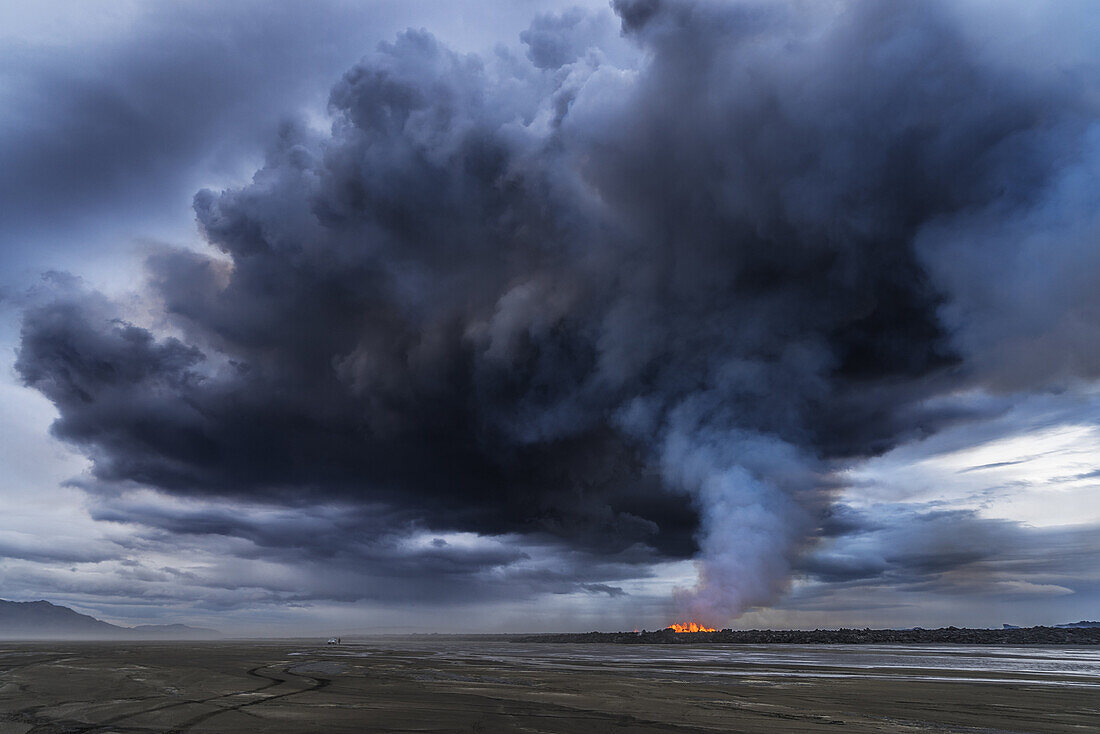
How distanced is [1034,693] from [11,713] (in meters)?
41.5

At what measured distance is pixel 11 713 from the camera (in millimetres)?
21609

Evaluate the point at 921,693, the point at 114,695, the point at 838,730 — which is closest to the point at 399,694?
the point at 114,695

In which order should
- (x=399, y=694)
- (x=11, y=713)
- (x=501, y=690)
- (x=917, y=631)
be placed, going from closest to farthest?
(x=11, y=713) → (x=399, y=694) → (x=501, y=690) → (x=917, y=631)

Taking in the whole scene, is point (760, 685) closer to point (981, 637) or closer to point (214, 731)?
point (214, 731)

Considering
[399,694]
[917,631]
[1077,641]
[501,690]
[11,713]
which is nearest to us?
[11,713]

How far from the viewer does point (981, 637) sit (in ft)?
360

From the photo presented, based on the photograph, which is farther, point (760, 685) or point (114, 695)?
point (760, 685)

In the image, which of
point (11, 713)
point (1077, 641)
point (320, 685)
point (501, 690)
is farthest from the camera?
point (1077, 641)

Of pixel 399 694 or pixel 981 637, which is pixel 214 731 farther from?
pixel 981 637

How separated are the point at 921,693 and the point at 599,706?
53.1 ft

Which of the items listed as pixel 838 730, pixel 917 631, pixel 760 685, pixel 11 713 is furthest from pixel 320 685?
pixel 917 631

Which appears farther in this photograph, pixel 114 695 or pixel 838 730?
pixel 114 695

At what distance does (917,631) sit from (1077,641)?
4175 centimetres

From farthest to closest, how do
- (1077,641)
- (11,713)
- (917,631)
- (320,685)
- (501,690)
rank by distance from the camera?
1. (917,631)
2. (1077,641)
3. (320,685)
4. (501,690)
5. (11,713)
